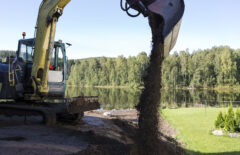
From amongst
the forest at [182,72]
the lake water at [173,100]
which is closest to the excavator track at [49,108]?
the lake water at [173,100]

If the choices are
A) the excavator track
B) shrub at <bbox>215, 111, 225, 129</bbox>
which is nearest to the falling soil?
the excavator track

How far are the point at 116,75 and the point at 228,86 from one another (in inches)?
1388

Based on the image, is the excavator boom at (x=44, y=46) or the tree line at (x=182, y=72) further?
the tree line at (x=182, y=72)

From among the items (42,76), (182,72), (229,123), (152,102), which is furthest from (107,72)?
(152,102)

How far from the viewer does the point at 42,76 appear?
22.8ft

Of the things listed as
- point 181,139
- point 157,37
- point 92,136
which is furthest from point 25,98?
point 181,139

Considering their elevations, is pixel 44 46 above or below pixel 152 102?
above

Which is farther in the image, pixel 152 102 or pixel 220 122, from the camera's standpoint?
pixel 220 122

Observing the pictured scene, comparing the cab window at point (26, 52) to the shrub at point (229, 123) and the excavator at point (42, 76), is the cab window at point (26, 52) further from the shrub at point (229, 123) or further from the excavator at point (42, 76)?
the shrub at point (229, 123)

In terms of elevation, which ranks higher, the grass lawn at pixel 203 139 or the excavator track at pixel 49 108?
the excavator track at pixel 49 108

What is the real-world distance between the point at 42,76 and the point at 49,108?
1013 millimetres

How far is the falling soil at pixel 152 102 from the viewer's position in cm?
486

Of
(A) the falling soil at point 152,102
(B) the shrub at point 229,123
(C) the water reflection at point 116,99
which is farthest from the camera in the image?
(C) the water reflection at point 116,99

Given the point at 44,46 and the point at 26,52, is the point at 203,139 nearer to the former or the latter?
the point at 44,46
